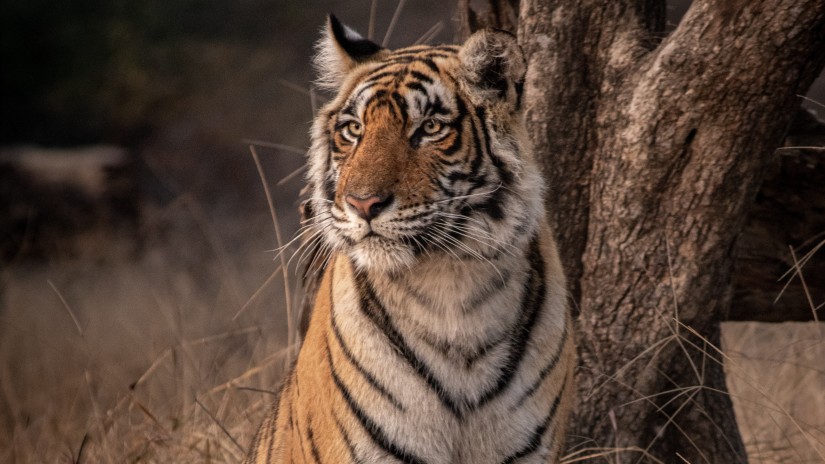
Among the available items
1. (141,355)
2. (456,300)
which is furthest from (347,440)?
(141,355)

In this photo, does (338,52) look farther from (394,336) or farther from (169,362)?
(169,362)

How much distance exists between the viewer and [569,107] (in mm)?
3340

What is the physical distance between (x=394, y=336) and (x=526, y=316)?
0.38 meters

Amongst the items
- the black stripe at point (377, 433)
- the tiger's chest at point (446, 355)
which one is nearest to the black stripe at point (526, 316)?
the tiger's chest at point (446, 355)

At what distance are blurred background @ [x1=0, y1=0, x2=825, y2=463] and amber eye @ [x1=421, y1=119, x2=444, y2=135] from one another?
238 centimetres

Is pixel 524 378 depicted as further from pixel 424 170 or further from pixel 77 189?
pixel 77 189

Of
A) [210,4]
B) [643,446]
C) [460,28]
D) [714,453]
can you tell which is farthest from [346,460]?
[210,4]

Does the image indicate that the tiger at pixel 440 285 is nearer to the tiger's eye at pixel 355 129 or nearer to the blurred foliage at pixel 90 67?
the tiger's eye at pixel 355 129

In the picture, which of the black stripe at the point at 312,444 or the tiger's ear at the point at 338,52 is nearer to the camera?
the black stripe at the point at 312,444

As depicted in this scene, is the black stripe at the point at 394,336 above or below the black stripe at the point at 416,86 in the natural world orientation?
below

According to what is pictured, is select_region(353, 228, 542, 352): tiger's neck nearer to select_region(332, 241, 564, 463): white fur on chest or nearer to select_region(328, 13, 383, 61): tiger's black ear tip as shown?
select_region(332, 241, 564, 463): white fur on chest

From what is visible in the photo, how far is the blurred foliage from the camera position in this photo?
492 inches

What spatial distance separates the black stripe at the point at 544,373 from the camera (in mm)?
2479

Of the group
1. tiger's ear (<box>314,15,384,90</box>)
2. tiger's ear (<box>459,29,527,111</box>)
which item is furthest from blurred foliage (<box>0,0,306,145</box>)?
tiger's ear (<box>459,29,527,111</box>)
